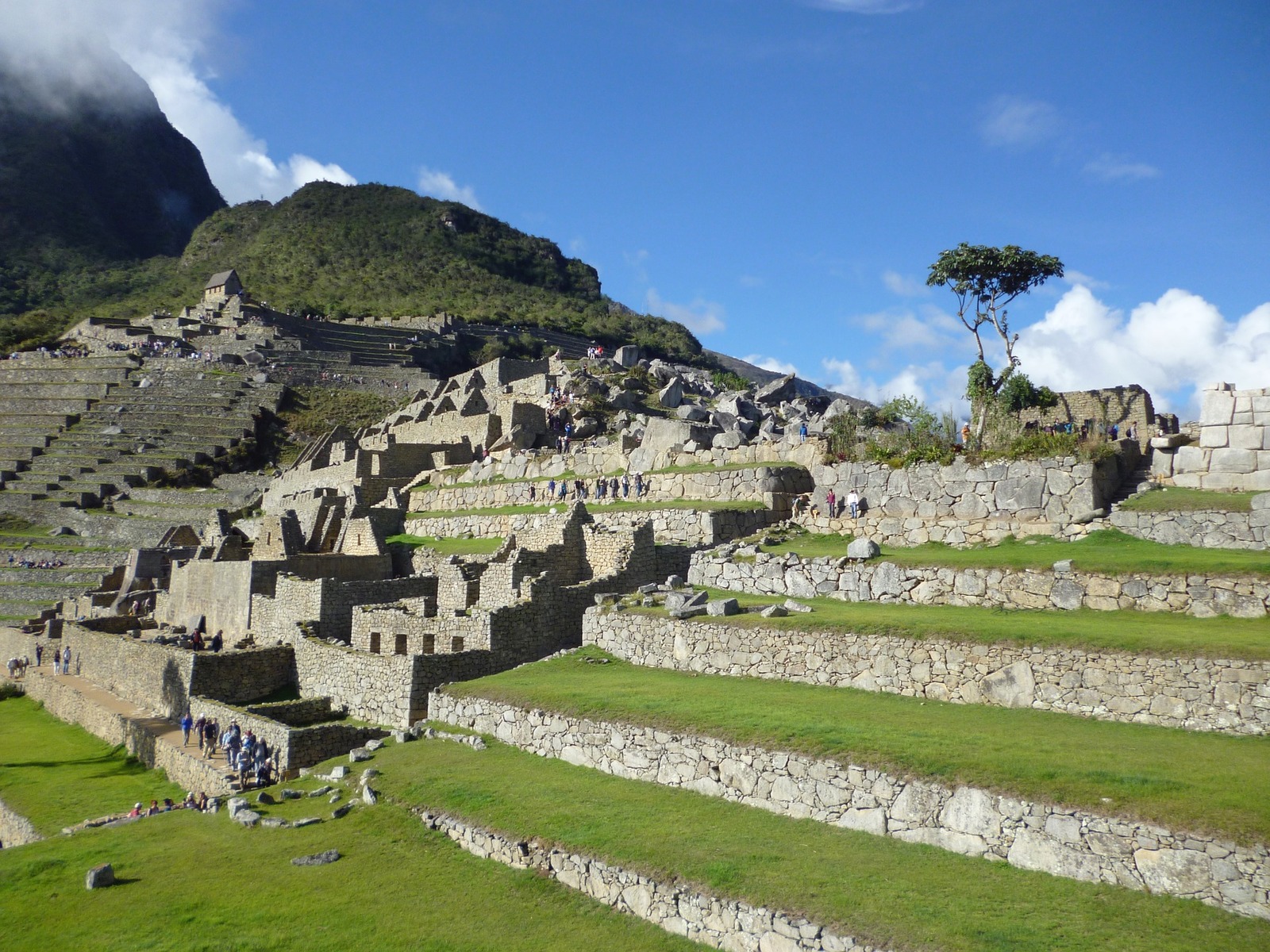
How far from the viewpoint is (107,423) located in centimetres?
6431

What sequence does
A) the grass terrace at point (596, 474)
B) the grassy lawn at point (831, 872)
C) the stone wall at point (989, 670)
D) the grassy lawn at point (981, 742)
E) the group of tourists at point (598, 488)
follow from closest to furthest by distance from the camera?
the grassy lawn at point (831, 872), the grassy lawn at point (981, 742), the stone wall at point (989, 670), the grass terrace at point (596, 474), the group of tourists at point (598, 488)

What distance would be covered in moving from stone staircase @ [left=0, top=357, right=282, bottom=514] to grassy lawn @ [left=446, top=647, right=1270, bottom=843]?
5143 cm

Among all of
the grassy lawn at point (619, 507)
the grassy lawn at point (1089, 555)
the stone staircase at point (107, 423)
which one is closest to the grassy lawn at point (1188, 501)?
the grassy lawn at point (1089, 555)

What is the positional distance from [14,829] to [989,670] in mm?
17848

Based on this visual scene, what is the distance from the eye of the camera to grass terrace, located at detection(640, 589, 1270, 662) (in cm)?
1077

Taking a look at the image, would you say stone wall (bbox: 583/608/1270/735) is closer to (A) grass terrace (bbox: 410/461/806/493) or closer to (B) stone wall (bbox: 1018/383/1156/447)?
(A) grass terrace (bbox: 410/461/806/493)

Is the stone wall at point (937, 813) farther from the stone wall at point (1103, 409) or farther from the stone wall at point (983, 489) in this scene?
the stone wall at point (1103, 409)

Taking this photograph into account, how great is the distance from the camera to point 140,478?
5609 cm

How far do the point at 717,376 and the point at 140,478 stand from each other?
3669cm

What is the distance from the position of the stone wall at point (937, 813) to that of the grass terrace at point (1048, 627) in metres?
3.48

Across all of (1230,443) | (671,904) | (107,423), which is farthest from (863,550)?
(107,423)

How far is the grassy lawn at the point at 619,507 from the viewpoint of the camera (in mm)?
23375

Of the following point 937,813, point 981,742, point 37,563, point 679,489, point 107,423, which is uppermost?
point 107,423

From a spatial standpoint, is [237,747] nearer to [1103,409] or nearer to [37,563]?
[1103,409]
